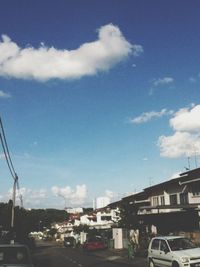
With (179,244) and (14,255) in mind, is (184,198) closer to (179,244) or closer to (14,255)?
(179,244)

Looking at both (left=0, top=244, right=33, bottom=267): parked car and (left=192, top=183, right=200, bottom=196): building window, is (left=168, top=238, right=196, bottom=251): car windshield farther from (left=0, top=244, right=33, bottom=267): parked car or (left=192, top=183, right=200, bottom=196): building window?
(left=192, top=183, right=200, bottom=196): building window

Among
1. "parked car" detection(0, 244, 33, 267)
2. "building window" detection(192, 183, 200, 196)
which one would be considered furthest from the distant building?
"parked car" detection(0, 244, 33, 267)

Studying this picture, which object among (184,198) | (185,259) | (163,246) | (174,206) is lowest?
(185,259)

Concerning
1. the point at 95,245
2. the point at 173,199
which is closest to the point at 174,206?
the point at 173,199

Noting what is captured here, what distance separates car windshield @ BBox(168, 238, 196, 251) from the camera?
1997 cm

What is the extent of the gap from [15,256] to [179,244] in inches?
363

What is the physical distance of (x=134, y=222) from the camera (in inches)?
1741

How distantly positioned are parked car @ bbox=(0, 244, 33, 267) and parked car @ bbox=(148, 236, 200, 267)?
7541mm

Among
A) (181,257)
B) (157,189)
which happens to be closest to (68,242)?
(157,189)

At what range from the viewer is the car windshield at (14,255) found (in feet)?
43.0

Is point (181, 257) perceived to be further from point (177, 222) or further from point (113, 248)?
point (113, 248)

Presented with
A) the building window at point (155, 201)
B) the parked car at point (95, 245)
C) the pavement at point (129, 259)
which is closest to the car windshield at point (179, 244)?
the pavement at point (129, 259)

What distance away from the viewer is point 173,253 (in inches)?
760

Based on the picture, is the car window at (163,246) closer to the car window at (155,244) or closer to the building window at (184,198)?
the car window at (155,244)
